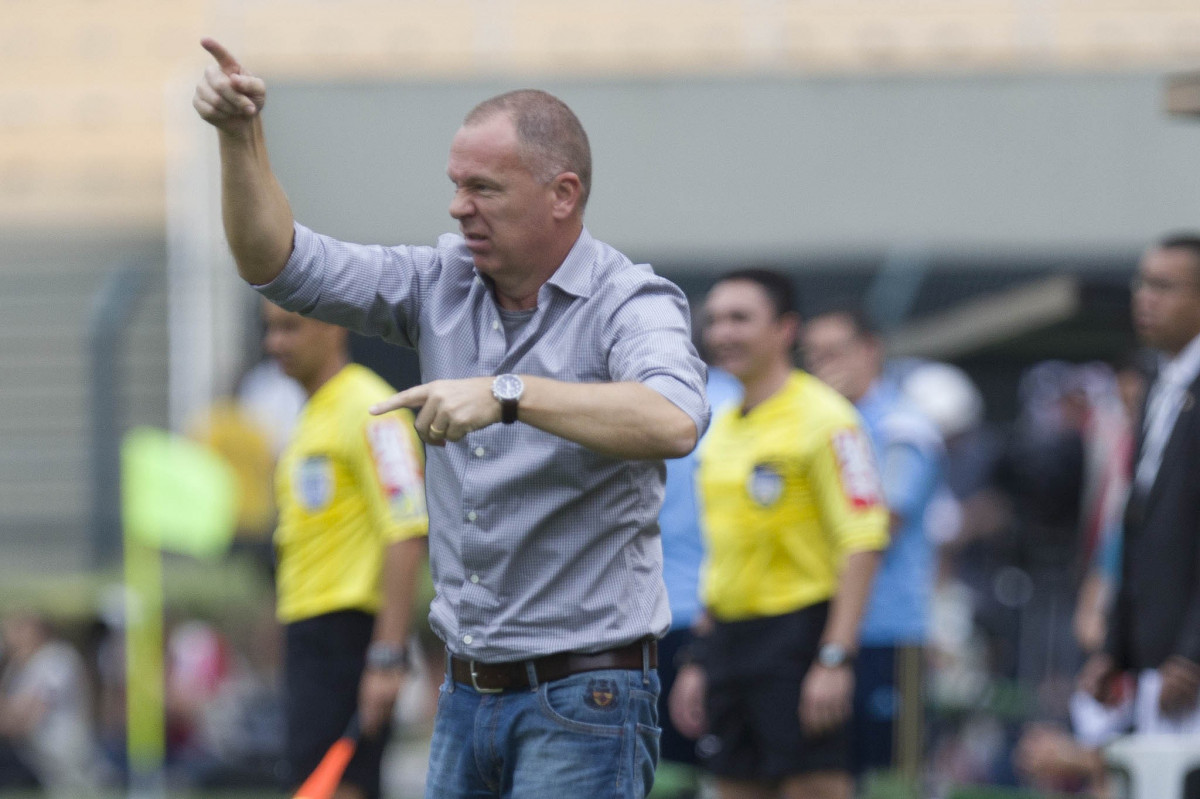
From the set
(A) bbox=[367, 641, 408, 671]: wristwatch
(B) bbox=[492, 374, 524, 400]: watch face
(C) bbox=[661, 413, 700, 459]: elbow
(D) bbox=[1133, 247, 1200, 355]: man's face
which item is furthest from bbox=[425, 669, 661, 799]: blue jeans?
(D) bbox=[1133, 247, 1200, 355]: man's face

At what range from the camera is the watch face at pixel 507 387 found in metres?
2.98

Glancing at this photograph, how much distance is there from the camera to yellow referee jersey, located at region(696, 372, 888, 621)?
5898 mm

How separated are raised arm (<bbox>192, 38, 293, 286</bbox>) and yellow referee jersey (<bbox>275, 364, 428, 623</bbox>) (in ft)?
7.64

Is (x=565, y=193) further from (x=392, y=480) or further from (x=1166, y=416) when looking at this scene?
(x=1166, y=416)

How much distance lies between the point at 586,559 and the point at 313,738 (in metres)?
2.52

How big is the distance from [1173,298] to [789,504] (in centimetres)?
144

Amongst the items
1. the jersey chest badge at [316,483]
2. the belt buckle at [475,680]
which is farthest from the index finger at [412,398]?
the jersey chest badge at [316,483]

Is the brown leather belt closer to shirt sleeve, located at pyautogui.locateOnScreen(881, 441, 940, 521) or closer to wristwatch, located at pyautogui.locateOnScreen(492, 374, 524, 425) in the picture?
wristwatch, located at pyautogui.locateOnScreen(492, 374, 524, 425)

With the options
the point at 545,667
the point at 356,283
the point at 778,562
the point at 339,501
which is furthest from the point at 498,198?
the point at 778,562

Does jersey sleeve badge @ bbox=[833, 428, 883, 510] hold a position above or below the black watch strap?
below

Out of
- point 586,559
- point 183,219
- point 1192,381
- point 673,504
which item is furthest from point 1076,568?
point 183,219

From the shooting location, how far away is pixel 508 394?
2.98m

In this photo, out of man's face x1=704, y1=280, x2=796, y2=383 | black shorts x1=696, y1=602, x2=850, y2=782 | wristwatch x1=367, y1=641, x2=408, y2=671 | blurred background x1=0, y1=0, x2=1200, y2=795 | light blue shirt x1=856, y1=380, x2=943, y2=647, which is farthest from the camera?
blurred background x1=0, y1=0, x2=1200, y2=795

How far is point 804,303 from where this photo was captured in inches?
642
